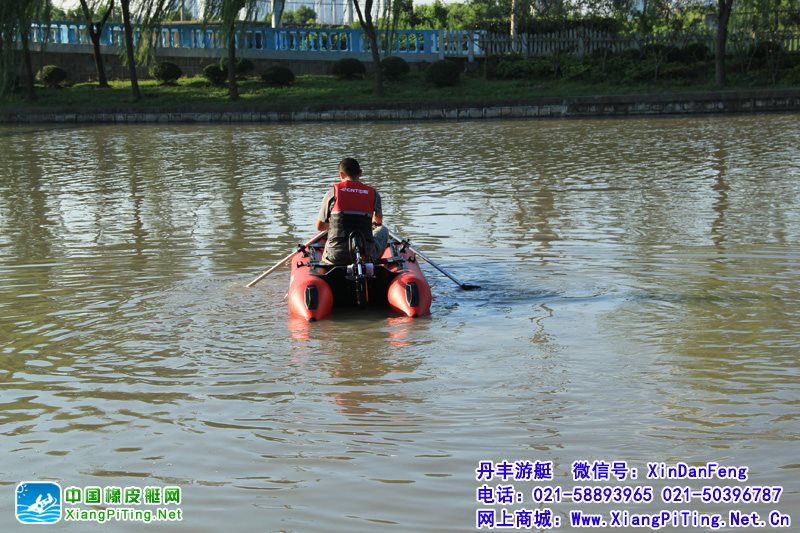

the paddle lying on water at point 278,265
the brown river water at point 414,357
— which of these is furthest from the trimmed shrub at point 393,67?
the paddle lying on water at point 278,265

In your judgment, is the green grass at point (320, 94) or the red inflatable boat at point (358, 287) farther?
the green grass at point (320, 94)

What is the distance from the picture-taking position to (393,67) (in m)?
36.8

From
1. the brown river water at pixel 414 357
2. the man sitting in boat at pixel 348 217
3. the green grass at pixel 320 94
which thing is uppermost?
the green grass at pixel 320 94

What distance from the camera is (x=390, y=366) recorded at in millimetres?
7559

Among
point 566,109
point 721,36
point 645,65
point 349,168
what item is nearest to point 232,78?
point 566,109

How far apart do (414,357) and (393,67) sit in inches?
1178

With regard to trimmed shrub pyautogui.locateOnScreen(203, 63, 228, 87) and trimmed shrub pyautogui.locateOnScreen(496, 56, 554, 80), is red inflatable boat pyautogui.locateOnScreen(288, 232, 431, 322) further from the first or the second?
trimmed shrub pyautogui.locateOnScreen(203, 63, 228, 87)

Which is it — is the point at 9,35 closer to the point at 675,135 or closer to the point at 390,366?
the point at 675,135

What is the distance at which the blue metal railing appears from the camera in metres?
40.3

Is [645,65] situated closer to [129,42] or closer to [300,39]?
[300,39]

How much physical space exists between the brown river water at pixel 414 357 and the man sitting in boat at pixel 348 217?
0.59 meters

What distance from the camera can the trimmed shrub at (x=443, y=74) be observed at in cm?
3562

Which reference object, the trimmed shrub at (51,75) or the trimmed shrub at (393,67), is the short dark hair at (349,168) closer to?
the trimmed shrub at (393,67)

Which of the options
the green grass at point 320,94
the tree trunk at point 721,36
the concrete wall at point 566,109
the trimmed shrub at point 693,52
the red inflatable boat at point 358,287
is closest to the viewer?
the red inflatable boat at point 358,287
